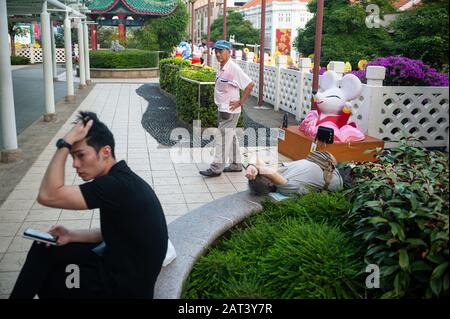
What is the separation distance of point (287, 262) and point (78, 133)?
1.43 metres

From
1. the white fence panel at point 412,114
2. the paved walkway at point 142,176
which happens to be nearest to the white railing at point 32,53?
the paved walkway at point 142,176

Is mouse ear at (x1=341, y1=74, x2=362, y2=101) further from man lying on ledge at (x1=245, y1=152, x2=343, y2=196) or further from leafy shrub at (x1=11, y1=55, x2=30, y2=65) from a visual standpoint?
leafy shrub at (x1=11, y1=55, x2=30, y2=65)

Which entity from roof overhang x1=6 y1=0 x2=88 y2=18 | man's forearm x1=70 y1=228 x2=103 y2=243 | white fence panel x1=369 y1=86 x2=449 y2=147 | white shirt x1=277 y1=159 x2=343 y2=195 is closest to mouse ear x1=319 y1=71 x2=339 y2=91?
white fence panel x1=369 y1=86 x2=449 y2=147

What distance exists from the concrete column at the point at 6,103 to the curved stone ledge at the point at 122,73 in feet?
58.1

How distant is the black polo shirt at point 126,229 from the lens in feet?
8.31

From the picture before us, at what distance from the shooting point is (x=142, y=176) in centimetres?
695

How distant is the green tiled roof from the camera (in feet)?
101

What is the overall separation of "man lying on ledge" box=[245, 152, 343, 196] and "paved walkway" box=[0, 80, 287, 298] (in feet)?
4.58

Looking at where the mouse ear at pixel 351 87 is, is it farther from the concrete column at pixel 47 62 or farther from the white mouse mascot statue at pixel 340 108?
the concrete column at pixel 47 62

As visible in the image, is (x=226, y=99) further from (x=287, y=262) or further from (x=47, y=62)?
(x=47, y=62)

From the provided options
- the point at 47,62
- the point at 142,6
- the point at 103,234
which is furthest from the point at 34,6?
the point at 142,6

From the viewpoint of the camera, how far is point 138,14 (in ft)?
102
